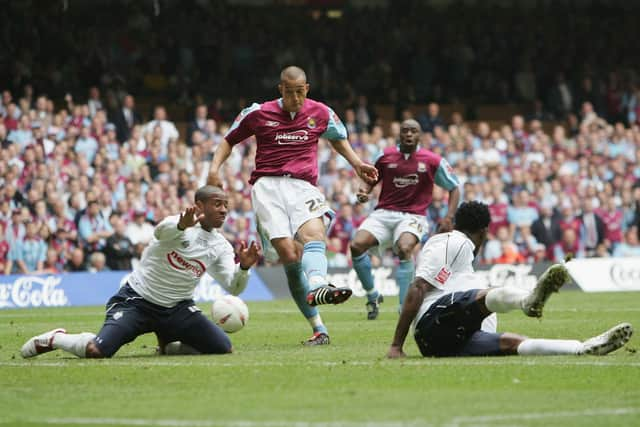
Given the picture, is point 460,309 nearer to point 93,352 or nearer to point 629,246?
point 93,352

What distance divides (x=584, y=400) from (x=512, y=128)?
24320 mm

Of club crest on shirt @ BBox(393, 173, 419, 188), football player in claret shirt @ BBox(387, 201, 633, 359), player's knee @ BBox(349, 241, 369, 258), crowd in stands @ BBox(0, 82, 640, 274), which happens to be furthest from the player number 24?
crowd in stands @ BBox(0, 82, 640, 274)

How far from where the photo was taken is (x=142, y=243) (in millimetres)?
23375

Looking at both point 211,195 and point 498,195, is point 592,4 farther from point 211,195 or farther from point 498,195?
point 211,195

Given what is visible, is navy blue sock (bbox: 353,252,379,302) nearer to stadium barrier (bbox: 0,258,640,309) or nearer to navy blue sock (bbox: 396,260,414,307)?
navy blue sock (bbox: 396,260,414,307)

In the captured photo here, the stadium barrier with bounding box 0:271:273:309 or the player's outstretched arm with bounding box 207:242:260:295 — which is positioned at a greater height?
the player's outstretched arm with bounding box 207:242:260:295

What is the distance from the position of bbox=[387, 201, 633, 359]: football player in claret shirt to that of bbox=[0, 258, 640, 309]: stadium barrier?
41.7ft

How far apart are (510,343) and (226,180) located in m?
15.6

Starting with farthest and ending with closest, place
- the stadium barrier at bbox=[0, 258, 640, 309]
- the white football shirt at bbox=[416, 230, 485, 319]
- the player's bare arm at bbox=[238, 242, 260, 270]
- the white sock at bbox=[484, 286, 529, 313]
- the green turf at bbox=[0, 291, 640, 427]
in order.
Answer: the stadium barrier at bbox=[0, 258, 640, 309] < the player's bare arm at bbox=[238, 242, 260, 270] < the white football shirt at bbox=[416, 230, 485, 319] < the white sock at bbox=[484, 286, 529, 313] < the green turf at bbox=[0, 291, 640, 427]

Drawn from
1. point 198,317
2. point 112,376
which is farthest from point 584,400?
point 198,317

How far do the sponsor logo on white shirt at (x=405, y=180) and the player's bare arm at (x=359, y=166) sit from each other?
4.39 metres

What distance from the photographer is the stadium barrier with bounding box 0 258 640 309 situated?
22.1 metres

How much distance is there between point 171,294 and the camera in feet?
38.2

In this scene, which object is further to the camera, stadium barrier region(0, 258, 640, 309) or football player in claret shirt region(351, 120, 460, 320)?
stadium barrier region(0, 258, 640, 309)
